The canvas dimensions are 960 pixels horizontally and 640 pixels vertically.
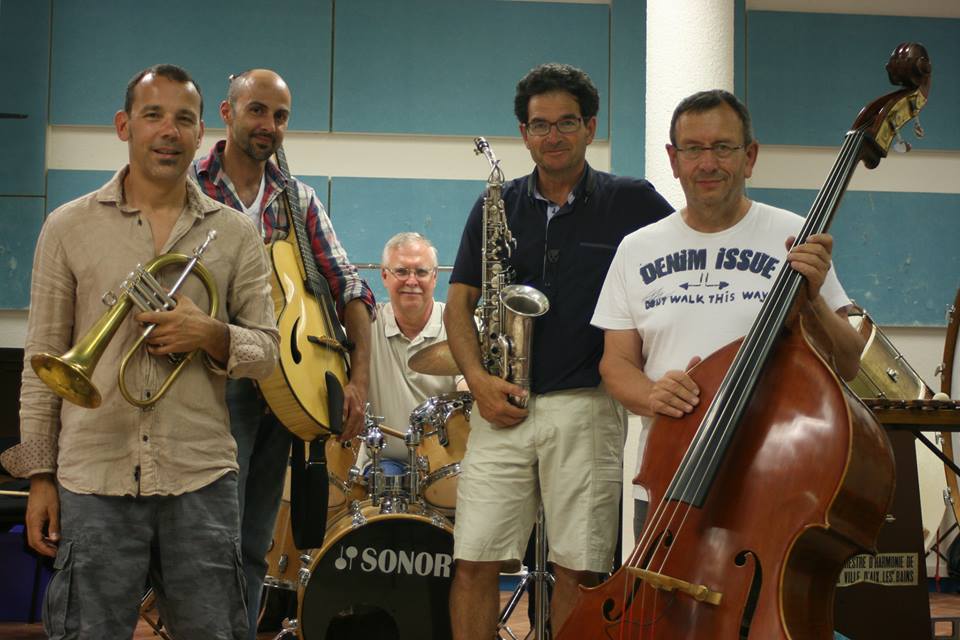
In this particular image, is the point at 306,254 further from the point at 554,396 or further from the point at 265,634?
the point at 265,634

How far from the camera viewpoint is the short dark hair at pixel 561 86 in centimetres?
318

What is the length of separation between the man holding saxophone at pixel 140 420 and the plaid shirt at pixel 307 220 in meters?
0.66

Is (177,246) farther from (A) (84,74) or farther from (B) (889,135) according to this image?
(A) (84,74)

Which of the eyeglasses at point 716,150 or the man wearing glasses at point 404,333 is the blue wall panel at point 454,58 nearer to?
the man wearing glasses at point 404,333

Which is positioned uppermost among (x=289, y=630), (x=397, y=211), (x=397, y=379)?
(x=397, y=211)

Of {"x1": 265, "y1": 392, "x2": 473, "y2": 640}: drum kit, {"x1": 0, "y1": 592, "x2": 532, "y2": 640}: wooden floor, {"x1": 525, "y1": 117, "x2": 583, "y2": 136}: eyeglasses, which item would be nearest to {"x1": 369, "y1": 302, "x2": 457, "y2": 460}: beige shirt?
{"x1": 265, "y1": 392, "x2": 473, "y2": 640}: drum kit

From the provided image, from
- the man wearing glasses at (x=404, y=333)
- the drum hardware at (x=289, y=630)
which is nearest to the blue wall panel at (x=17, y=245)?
the man wearing glasses at (x=404, y=333)

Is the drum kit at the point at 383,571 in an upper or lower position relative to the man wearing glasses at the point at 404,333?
lower

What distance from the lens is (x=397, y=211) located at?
6359 mm

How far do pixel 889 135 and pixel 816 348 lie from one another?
1.95ft

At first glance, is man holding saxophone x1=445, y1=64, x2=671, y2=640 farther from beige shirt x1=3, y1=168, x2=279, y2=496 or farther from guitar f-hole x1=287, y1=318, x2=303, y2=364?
beige shirt x1=3, y1=168, x2=279, y2=496

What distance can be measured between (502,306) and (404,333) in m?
1.99

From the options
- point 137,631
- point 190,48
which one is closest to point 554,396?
point 137,631

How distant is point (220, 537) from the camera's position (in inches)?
96.1
